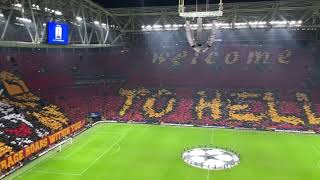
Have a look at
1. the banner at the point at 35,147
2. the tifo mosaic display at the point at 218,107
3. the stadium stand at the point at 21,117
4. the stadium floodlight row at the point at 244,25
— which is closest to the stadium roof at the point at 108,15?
the stadium floodlight row at the point at 244,25

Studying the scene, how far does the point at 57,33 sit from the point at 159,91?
24980 millimetres

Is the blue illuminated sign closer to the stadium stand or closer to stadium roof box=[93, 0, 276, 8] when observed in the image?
the stadium stand

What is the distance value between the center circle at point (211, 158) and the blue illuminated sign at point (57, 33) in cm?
1418

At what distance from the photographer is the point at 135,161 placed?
92.1ft

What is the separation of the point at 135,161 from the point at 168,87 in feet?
76.9

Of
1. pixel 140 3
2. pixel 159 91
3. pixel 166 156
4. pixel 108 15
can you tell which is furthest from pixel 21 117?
pixel 159 91

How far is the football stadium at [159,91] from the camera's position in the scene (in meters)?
26.6

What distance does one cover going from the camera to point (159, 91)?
49719 millimetres

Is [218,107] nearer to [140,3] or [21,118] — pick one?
[140,3]

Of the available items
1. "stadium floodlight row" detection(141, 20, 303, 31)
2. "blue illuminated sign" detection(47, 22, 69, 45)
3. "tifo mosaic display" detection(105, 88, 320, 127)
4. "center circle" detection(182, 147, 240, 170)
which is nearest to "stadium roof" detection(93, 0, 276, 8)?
"stadium floodlight row" detection(141, 20, 303, 31)

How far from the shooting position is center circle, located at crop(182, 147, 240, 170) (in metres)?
26.8

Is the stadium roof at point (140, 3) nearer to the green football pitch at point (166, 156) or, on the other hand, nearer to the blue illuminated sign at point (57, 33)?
the blue illuminated sign at point (57, 33)

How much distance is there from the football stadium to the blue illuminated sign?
3.8 inches

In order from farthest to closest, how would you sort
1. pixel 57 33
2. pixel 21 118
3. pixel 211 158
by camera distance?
pixel 21 118, pixel 211 158, pixel 57 33
